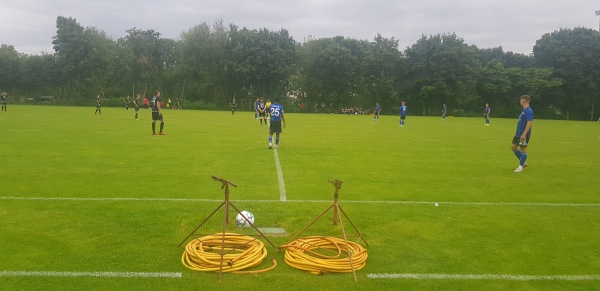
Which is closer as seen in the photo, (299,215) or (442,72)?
(299,215)

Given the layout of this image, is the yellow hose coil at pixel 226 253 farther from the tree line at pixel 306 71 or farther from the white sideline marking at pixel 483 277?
the tree line at pixel 306 71

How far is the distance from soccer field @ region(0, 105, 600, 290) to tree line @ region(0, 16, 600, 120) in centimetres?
5583

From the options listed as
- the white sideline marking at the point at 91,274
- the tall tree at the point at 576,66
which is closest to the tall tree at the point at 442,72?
the tall tree at the point at 576,66

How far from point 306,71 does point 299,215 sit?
2652 inches

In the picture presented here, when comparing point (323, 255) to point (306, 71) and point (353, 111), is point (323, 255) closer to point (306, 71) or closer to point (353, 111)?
point (353, 111)

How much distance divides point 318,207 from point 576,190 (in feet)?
22.9

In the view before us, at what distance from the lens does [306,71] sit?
7438 cm

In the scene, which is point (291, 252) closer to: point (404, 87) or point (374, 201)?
point (374, 201)

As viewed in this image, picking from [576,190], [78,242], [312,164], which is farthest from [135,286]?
[576,190]

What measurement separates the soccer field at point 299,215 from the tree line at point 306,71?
55826 mm

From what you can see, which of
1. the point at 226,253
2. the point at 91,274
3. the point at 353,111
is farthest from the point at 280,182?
the point at 353,111

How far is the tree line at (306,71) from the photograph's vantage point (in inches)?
2734

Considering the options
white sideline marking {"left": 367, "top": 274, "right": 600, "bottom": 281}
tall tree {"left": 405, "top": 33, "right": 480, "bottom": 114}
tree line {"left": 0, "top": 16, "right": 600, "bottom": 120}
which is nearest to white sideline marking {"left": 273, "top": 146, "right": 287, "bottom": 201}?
white sideline marking {"left": 367, "top": 274, "right": 600, "bottom": 281}

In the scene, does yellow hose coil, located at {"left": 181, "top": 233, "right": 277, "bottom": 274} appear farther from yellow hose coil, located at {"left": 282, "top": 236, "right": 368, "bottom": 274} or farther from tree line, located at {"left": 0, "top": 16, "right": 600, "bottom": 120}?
tree line, located at {"left": 0, "top": 16, "right": 600, "bottom": 120}
